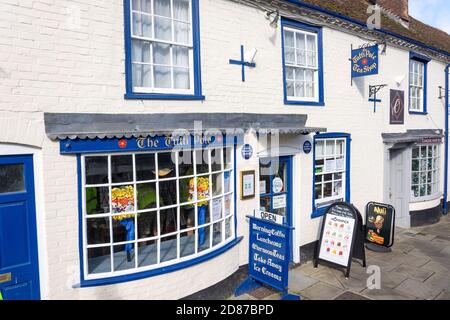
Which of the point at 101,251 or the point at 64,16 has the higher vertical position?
the point at 64,16

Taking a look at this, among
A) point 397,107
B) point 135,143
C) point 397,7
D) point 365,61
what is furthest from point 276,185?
point 397,7

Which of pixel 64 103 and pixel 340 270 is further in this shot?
pixel 340 270

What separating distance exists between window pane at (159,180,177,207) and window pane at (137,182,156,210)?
0.35 ft

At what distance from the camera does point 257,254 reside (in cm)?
597

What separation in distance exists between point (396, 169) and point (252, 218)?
6.51 m

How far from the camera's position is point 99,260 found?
16.0 ft

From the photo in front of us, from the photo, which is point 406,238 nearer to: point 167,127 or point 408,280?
point 408,280

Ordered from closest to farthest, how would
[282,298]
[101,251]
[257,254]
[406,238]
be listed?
[101,251], [282,298], [257,254], [406,238]

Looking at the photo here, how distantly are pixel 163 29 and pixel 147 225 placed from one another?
9.93 ft

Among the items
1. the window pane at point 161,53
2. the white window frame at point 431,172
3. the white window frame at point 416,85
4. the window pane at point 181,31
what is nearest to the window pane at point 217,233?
the window pane at point 161,53

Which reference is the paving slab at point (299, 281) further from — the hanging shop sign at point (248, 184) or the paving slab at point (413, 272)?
the paving slab at point (413, 272)

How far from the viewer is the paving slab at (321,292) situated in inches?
229

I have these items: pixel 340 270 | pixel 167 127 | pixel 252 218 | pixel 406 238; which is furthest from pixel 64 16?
pixel 406 238

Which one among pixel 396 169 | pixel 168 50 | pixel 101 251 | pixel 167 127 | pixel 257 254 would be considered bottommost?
pixel 257 254
